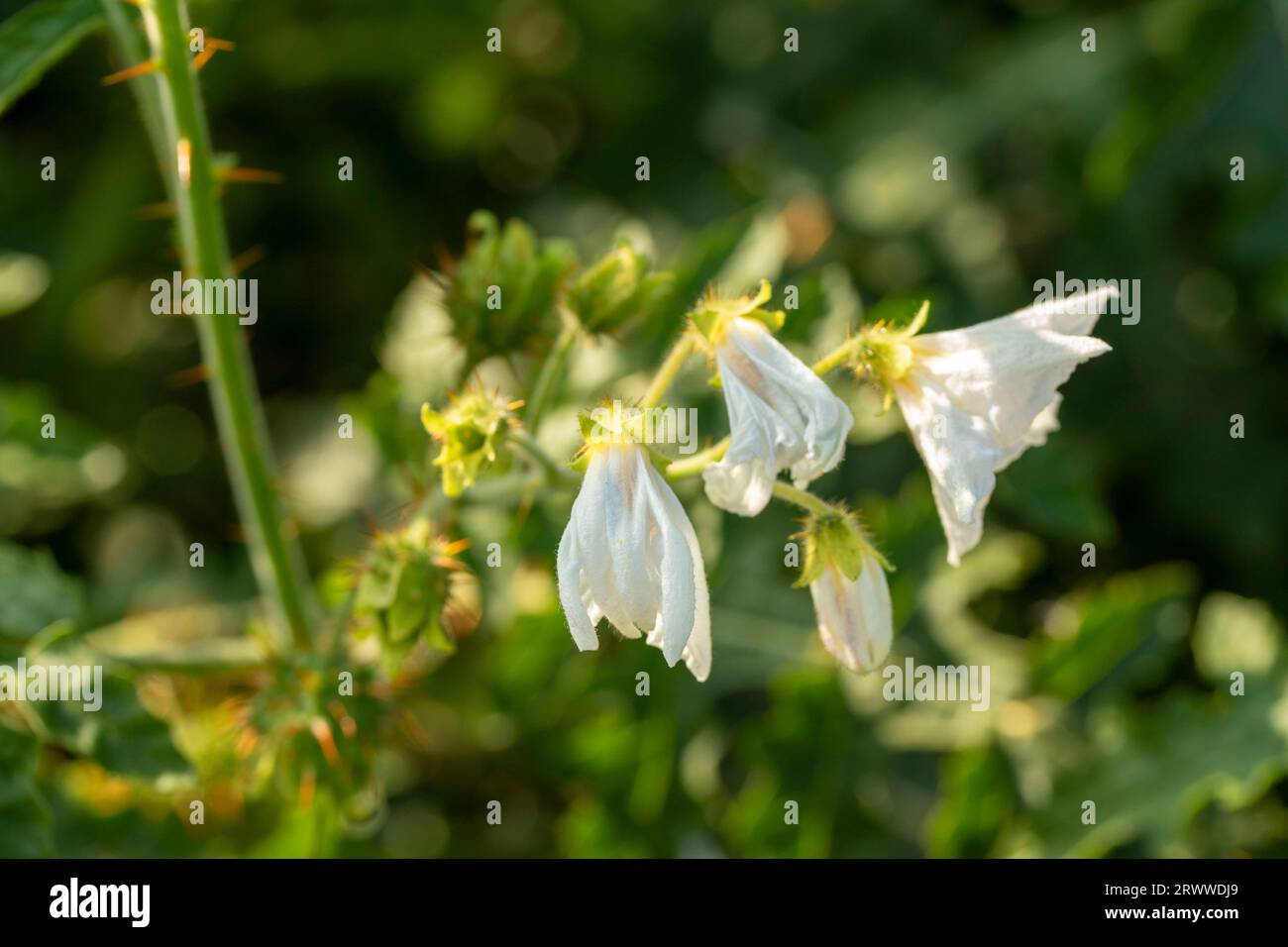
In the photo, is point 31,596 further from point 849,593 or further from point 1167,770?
point 1167,770

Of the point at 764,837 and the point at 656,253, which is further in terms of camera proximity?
the point at 656,253

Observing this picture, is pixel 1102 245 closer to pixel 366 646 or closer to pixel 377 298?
pixel 377 298

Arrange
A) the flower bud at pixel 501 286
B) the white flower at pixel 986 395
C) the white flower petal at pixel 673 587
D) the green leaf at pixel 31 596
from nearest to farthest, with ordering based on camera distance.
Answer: the white flower petal at pixel 673 587 → the white flower at pixel 986 395 → the flower bud at pixel 501 286 → the green leaf at pixel 31 596

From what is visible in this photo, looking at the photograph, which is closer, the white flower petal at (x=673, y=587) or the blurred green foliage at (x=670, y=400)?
the white flower petal at (x=673, y=587)

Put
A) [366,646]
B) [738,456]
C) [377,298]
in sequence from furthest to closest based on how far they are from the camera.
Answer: [377,298] → [366,646] → [738,456]

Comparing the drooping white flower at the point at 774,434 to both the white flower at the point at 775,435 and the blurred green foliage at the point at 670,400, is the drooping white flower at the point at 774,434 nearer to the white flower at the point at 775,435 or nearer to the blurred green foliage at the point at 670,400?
the white flower at the point at 775,435

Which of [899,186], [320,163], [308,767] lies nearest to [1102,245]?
[899,186]

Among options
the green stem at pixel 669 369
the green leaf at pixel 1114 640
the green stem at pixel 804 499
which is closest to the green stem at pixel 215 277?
the green stem at pixel 669 369
